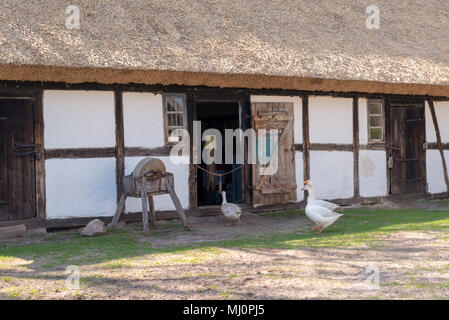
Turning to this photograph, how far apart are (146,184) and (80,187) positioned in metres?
1.09

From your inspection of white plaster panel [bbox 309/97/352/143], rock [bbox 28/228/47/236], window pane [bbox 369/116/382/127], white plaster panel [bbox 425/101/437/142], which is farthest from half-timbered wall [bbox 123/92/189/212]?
white plaster panel [bbox 425/101/437/142]

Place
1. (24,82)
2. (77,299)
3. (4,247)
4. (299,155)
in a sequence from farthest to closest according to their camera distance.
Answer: (299,155) → (24,82) → (4,247) → (77,299)

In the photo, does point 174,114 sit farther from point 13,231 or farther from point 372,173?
point 372,173

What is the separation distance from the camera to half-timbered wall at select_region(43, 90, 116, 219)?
25.4ft

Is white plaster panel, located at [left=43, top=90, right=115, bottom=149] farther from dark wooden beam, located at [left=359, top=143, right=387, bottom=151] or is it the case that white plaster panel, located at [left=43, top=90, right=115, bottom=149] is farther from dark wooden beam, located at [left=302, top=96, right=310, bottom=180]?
dark wooden beam, located at [left=359, top=143, right=387, bottom=151]

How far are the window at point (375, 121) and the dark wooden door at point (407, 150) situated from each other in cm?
31

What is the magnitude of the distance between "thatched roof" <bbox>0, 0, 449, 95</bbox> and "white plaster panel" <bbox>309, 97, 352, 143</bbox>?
2.93 ft

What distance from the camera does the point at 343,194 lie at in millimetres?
10203

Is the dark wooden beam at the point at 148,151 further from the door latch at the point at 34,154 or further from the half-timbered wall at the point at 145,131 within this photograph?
the door latch at the point at 34,154

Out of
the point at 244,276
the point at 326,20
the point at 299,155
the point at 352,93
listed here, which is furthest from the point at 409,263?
the point at 326,20

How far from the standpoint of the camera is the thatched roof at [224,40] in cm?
747

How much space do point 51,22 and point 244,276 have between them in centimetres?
501

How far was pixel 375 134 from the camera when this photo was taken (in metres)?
10.7

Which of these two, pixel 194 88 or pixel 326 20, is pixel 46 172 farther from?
pixel 326 20
